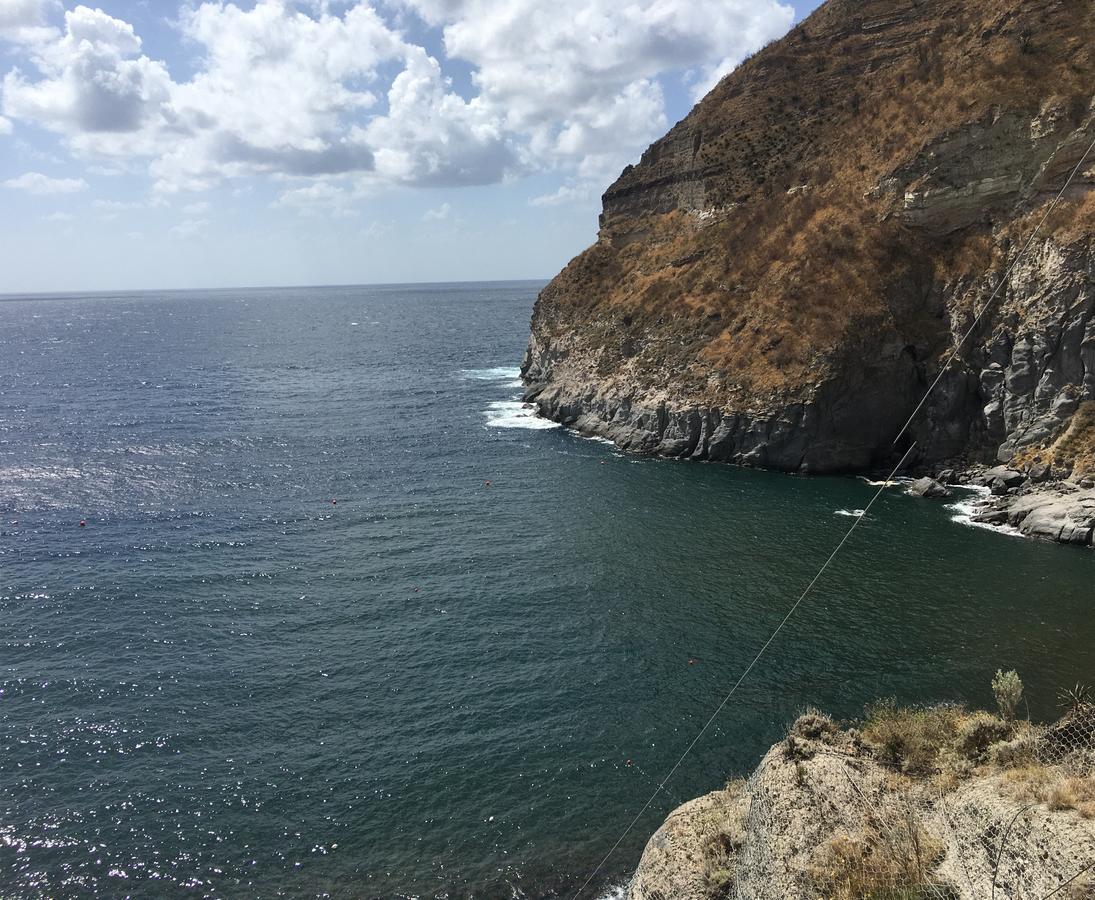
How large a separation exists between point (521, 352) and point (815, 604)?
117904 millimetres

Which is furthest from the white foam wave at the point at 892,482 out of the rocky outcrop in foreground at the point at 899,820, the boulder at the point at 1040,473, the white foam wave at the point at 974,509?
the rocky outcrop in foreground at the point at 899,820

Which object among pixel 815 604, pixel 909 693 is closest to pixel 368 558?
pixel 815 604

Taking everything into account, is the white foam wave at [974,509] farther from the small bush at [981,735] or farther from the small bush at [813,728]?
the small bush at [813,728]

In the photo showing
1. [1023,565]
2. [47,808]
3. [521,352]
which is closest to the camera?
[47,808]

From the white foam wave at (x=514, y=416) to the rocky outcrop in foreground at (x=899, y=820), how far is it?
218 feet

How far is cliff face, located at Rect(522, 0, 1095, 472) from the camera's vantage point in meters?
61.9

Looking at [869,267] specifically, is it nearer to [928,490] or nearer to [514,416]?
[928,490]

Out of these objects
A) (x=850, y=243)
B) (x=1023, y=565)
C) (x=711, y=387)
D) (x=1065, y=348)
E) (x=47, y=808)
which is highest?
(x=850, y=243)

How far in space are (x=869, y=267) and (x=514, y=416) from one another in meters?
42.4

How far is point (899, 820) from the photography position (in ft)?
50.5

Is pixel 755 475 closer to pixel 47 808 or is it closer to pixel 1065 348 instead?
pixel 1065 348

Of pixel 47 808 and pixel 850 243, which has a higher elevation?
pixel 850 243

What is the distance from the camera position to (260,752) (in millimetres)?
30844

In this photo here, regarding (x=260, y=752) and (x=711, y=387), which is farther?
(x=711, y=387)
